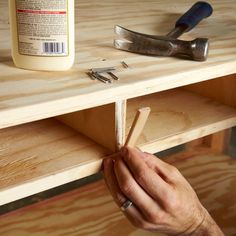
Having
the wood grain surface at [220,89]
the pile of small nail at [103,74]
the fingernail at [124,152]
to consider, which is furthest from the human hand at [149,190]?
the wood grain surface at [220,89]

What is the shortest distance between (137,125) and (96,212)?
0.50 m

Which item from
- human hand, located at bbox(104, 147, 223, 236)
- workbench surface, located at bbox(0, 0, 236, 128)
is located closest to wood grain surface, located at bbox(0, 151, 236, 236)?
human hand, located at bbox(104, 147, 223, 236)

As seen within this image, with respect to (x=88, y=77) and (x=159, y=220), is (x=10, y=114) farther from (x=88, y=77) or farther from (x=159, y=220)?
(x=159, y=220)

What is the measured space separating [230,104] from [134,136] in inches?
11.4

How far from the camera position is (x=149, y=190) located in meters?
0.64

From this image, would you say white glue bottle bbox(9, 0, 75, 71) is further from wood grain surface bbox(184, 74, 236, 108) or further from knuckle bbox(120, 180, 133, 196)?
wood grain surface bbox(184, 74, 236, 108)

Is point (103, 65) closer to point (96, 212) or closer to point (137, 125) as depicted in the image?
point (137, 125)

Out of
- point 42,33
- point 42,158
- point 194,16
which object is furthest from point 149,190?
point 194,16

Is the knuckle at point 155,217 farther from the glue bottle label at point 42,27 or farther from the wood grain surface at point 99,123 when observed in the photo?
the glue bottle label at point 42,27

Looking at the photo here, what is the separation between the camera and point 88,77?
61cm

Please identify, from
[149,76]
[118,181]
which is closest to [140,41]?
[149,76]

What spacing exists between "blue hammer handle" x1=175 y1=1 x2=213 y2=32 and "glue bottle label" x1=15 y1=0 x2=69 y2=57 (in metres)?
0.32

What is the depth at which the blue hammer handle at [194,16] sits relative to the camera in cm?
85

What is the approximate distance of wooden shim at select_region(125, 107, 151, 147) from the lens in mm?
600
